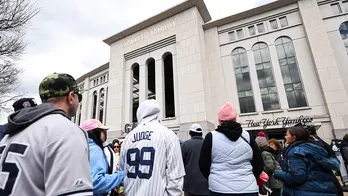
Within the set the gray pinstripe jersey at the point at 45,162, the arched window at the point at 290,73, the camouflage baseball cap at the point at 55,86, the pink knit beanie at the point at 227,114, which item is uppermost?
the arched window at the point at 290,73

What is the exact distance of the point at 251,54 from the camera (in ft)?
50.1

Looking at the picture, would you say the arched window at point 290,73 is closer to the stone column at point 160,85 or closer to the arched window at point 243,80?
the arched window at point 243,80

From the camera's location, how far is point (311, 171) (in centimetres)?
220

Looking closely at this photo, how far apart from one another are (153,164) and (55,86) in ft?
3.67

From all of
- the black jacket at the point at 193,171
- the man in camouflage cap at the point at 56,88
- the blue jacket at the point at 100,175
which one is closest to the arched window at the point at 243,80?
the black jacket at the point at 193,171

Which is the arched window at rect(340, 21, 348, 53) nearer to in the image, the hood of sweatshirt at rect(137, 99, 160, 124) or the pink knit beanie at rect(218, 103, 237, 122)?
the pink knit beanie at rect(218, 103, 237, 122)

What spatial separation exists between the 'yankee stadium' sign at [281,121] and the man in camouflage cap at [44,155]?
14.5 m

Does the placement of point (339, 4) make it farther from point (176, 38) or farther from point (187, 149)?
point (187, 149)

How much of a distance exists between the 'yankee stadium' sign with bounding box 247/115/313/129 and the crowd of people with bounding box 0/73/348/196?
11947mm

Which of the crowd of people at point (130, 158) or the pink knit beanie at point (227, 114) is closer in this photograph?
the crowd of people at point (130, 158)

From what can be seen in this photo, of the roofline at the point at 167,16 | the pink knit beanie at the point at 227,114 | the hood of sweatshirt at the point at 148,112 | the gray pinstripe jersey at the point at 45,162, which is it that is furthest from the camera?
the roofline at the point at 167,16

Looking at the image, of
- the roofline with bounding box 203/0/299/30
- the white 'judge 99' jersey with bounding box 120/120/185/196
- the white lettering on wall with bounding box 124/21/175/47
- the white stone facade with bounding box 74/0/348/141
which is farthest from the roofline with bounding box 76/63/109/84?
the white 'judge 99' jersey with bounding box 120/120/185/196

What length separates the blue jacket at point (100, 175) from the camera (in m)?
1.81

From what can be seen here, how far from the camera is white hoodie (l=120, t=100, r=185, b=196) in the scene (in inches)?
68.3
